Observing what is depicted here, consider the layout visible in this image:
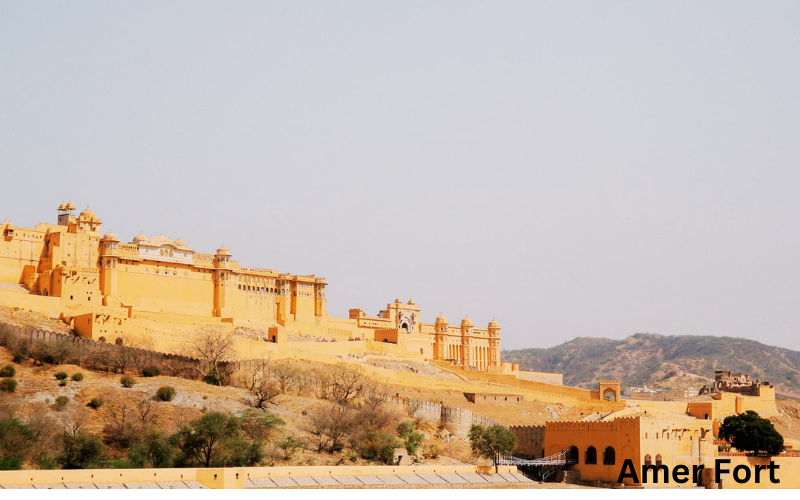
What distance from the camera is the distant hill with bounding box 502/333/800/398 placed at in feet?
511

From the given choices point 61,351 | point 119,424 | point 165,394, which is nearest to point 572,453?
point 165,394

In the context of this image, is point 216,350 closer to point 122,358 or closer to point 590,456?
point 122,358

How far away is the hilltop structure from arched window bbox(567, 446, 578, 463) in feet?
73.2

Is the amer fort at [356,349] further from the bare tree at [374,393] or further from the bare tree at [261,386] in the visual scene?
the bare tree at [261,386]

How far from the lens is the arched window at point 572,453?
53.9m

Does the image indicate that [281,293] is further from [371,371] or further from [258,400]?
[258,400]

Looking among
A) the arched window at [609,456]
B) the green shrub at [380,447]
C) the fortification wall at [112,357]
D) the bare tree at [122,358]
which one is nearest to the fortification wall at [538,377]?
the fortification wall at [112,357]

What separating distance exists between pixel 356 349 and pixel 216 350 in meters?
13.6

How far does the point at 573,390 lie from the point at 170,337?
25373 mm

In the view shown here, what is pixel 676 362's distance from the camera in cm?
16312

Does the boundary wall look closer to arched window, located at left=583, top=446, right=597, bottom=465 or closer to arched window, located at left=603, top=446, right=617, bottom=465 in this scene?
arched window, located at left=583, top=446, right=597, bottom=465

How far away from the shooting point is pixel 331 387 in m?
65.4

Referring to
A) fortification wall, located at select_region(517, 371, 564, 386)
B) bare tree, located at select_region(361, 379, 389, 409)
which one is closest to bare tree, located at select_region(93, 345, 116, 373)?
bare tree, located at select_region(361, 379, 389, 409)

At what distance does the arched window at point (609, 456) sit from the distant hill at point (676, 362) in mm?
87289
